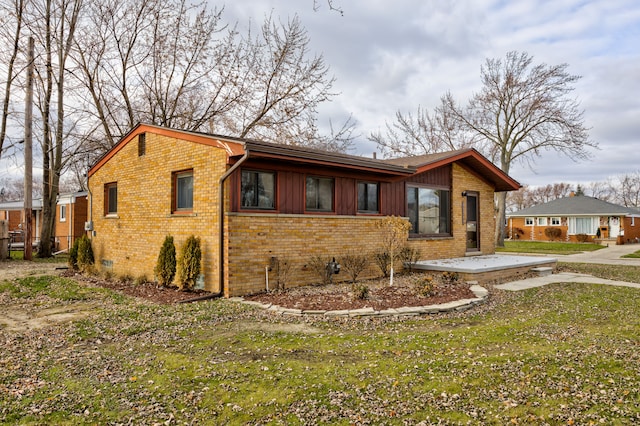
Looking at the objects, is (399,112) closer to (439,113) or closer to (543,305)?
(439,113)

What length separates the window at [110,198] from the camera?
1230 cm

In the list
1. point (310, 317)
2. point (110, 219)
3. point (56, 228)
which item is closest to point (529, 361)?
point (310, 317)

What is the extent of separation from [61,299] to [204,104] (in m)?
12.4

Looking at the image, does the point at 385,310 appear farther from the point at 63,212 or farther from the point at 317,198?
the point at 63,212

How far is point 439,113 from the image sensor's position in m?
30.2

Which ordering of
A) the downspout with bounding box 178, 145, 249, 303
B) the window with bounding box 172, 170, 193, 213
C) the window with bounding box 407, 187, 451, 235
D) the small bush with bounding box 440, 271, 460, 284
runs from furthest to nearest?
the window with bounding box 407, 187, 451, 235
the small bush with bounding box 440, 271, 460, 284
the window with bounding box 172, 170, 193, 213
the downspout with bounding box 178, 145, 249, 303

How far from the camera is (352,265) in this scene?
392 inches

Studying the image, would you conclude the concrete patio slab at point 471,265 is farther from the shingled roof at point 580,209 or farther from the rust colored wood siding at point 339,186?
the shingled roof at point 580,209

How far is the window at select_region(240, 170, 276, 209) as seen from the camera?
8500 millimetres

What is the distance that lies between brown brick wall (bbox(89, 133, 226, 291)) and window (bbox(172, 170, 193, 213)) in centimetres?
14

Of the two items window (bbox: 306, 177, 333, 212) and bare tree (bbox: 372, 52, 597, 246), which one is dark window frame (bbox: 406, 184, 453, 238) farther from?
bare tree (bbox: 372, 52, 597, 246)

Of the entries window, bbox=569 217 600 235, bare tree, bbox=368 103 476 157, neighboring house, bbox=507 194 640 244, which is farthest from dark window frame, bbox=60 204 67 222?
window, bbox=569 217 600 235

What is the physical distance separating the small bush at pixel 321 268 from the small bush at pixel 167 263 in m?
3.03

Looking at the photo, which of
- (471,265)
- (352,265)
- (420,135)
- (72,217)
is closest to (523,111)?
(420,135)
